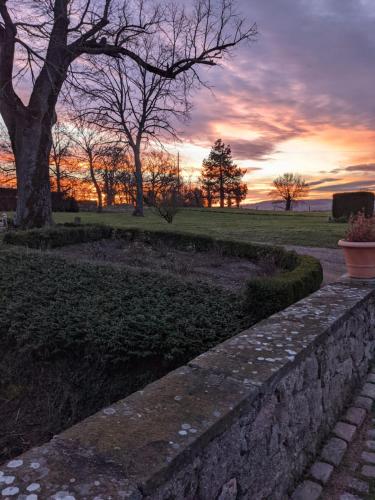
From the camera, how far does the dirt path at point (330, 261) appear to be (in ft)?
23.1

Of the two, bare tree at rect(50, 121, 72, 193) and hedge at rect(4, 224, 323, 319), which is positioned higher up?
bare tree at rect(50, 121, 72, 193)

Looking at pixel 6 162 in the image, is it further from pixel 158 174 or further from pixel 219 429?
pixel 219 429

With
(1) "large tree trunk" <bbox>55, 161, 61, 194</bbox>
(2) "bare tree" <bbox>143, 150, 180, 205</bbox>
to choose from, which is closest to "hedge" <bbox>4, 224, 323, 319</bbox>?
(2) "bare tree" <bbox>143, 150, 180, 205</bbox>

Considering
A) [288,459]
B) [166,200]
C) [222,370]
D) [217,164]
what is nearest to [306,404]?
[288,459]

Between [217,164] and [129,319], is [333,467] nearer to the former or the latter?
[129,319]

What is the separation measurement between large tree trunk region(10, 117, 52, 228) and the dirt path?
8.00 metres

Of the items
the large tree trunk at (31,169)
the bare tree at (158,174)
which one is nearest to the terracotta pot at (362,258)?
the large tree trunk at (31,169)

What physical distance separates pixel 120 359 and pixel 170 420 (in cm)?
184

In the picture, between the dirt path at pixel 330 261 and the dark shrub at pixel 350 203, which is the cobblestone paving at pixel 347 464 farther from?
the dark shrub at pixel 350 203

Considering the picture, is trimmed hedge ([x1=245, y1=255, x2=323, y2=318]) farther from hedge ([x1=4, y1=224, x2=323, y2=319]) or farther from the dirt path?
the dirt path

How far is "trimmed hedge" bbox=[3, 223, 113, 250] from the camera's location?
952 centimetres

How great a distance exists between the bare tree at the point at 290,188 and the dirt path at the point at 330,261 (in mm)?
41782

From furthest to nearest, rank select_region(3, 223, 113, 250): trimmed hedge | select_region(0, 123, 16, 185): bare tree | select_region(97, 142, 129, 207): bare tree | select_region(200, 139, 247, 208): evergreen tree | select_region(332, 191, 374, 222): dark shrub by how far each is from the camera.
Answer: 1. select_region(200, 139, 247, 208): evergreen tree
2. select_region(0, 123, 16, 185): bare tree
3. select_region(97, 142, 129, 207): bare tree
4. select_region(332, 191, 374, 222): dark shrub
5. select_region(3, 223, 113, 250): trimmed hedge

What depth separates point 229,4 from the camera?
1465cm
